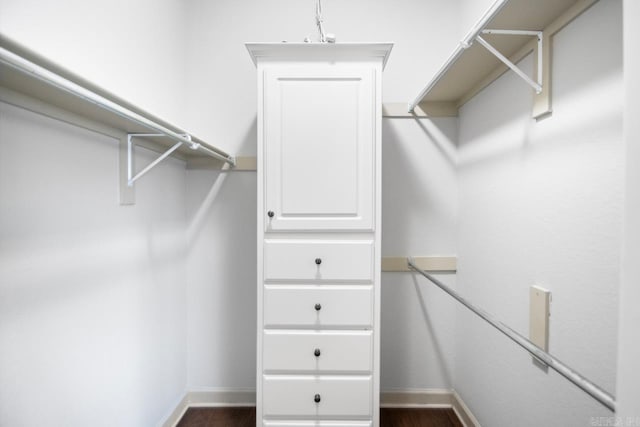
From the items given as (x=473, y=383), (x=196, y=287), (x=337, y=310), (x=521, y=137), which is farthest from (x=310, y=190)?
(x=473, y=383)

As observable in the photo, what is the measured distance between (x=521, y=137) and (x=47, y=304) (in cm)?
163

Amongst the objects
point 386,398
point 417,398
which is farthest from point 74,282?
point 417,398

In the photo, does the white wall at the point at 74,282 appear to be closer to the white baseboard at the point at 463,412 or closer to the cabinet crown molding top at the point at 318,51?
the cabinet crown molding top at the point at 318,51

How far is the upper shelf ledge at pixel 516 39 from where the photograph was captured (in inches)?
32.5

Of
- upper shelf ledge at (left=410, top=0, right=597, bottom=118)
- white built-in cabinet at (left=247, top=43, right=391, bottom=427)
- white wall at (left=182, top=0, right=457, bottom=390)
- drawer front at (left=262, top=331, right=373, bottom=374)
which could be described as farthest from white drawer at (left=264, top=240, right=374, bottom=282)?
upper shelf ledge at (left=410, top=0, right=597, bottom=118)

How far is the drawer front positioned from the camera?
124 cm

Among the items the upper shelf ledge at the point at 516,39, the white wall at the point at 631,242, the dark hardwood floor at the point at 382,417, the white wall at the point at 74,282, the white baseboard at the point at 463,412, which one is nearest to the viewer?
the white wall at the point at 631,242

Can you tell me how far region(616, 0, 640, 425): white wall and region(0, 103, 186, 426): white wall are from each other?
1.22 metres

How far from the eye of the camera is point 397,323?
1641mm

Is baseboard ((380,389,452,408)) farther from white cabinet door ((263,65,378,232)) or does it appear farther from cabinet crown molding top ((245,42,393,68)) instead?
cabinet crown molding top ((245,42,393,68))

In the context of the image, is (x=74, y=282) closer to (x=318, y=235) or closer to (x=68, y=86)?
(x=68, y=86)

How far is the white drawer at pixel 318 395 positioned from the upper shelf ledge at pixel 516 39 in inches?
50.7

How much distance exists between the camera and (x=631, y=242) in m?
0.39

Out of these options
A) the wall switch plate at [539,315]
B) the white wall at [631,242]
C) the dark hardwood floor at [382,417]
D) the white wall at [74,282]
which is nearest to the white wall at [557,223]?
the wall switch plate at [539,315]
